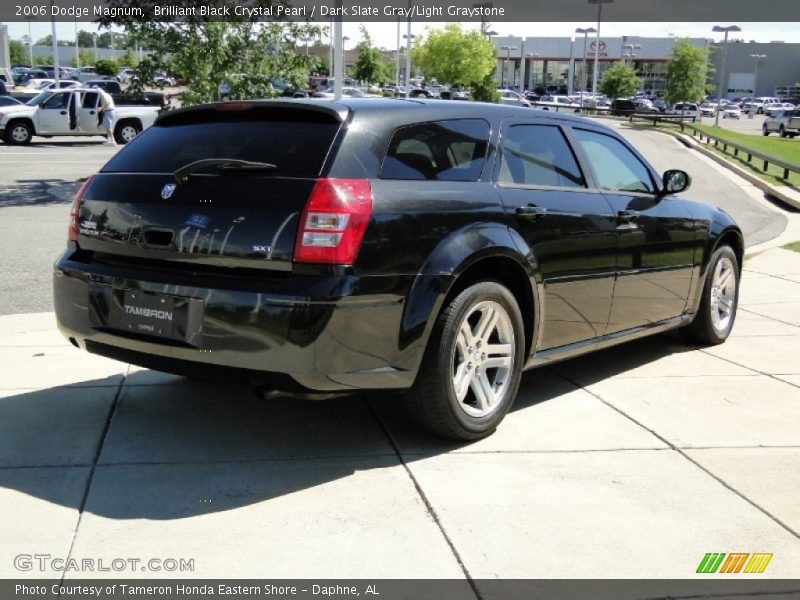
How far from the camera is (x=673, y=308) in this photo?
6324 millimetres

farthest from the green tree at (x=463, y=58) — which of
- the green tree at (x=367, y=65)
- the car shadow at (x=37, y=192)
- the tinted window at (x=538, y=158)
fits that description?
the tinted window at (x=538, y=158)

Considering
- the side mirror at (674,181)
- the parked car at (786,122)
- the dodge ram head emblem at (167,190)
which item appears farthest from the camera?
the parked car at (786,122)

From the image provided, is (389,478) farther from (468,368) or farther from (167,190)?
(167,190)

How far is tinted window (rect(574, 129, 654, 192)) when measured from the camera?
572cm

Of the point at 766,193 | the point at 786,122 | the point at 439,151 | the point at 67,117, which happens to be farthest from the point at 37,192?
the point at 786,122

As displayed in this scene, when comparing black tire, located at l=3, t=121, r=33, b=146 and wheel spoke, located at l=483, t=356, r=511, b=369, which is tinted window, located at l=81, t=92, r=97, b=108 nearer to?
black tire, located at l=3, t=121, r=33, b=146

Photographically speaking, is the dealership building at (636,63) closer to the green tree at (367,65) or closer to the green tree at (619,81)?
the green tree at (619,81)

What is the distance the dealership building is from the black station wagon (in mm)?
106119

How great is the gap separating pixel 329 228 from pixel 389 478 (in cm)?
118

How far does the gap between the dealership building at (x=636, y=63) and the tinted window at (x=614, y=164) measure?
105m

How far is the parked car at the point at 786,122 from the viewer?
52.3 m

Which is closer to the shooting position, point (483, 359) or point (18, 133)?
point (483, 359)

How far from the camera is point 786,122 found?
52656 mm

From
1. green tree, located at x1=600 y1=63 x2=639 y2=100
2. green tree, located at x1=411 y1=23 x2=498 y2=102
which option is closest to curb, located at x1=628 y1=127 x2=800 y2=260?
green tree, located at x1=411 y1=23 x2=498 y2=102
